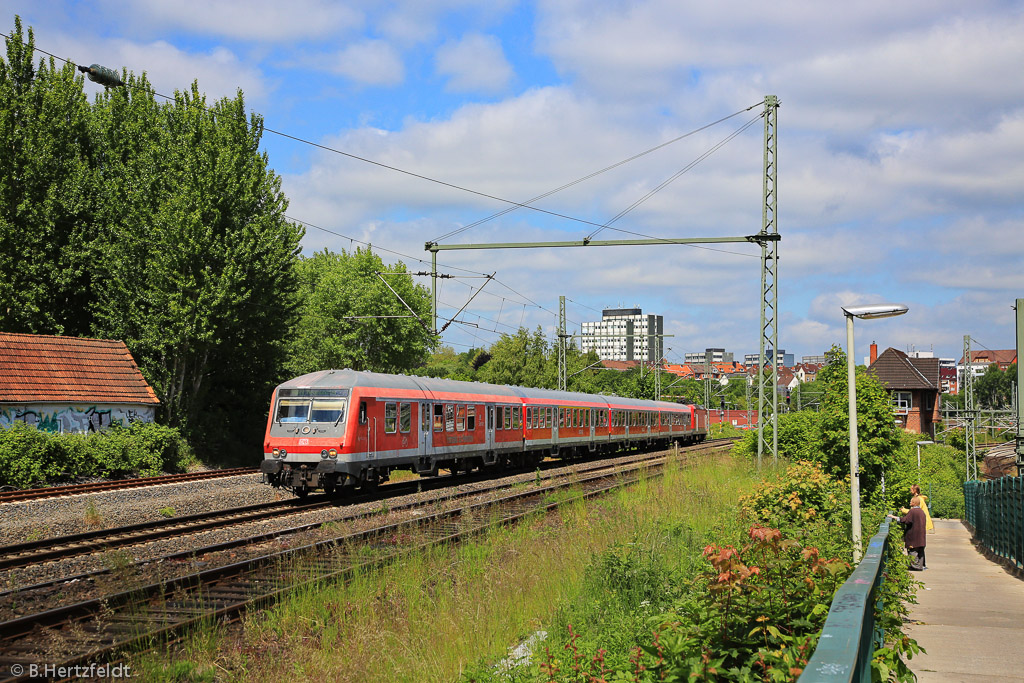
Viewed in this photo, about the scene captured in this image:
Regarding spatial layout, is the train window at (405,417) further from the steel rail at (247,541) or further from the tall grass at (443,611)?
the tall grass at (443,611)

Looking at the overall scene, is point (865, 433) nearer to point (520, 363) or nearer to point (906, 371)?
point (520, 363)

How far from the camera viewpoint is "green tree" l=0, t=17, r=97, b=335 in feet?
99.6

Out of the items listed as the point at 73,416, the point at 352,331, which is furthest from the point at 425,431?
the point at 352,331

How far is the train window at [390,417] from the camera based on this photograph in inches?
829

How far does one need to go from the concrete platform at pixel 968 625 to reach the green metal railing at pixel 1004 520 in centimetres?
58

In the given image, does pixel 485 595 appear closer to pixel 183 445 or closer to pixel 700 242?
pixel 700 242

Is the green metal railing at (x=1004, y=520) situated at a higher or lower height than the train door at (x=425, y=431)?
lower

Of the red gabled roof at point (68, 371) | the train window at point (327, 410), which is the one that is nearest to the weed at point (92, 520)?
the train window at point (327, 410)

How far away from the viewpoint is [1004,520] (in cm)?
1669

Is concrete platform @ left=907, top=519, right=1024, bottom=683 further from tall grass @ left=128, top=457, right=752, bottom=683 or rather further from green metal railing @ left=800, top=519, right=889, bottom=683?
green metal railing @ left=800, top=519, right=889, bottom=683

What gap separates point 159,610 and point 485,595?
3.47 m

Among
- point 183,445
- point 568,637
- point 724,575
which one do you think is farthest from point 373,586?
point 183,445

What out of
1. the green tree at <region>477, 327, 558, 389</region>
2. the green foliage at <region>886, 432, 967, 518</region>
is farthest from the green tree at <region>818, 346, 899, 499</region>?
the green tree at <region>477, 327, 558, 389</region>

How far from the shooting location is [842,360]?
17.4 metres
